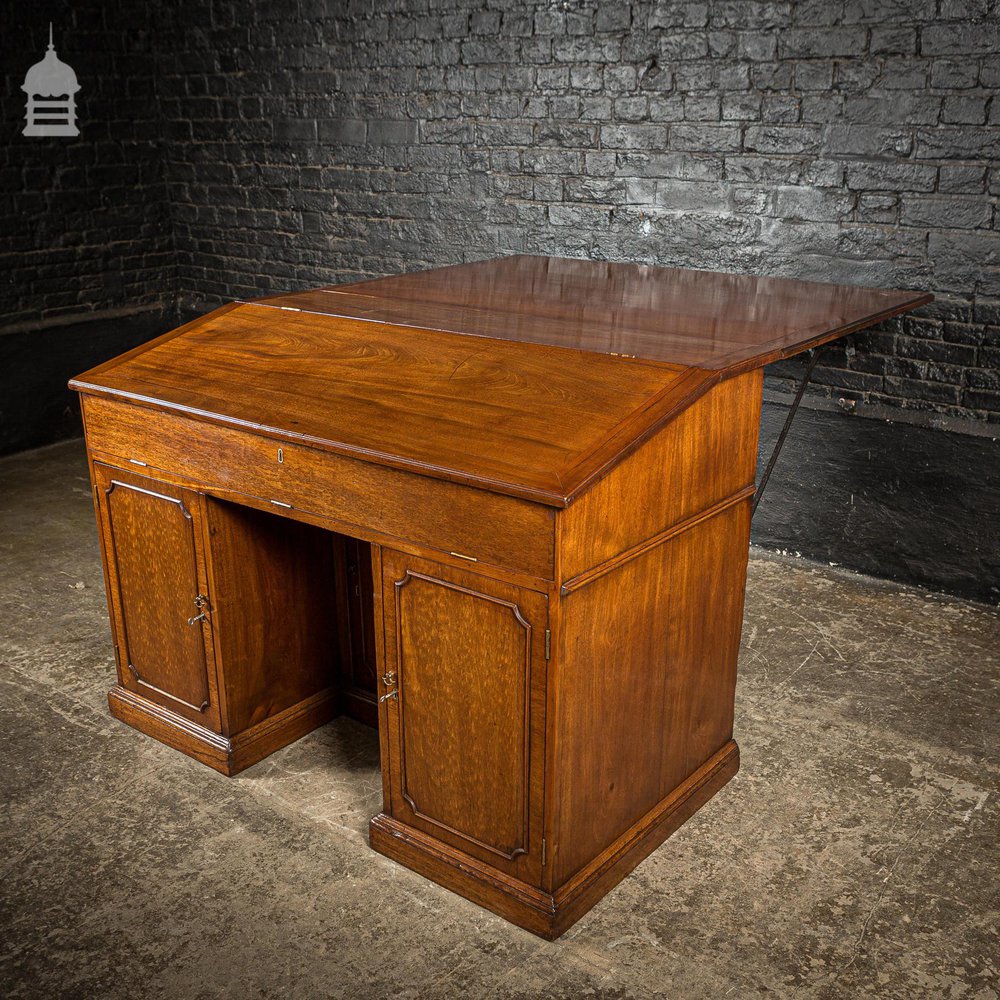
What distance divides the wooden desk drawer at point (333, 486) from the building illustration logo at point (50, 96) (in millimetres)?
3113

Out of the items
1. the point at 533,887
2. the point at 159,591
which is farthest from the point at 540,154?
the point at 533,887

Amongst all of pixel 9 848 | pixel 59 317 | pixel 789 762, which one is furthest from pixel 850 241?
pixel 59 317

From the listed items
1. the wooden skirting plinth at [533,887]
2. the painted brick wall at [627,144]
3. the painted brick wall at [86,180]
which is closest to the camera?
the wooden skirting plinth at [533,887]

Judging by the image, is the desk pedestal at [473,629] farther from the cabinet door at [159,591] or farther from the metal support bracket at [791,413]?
the metal support bracket at [791,413]

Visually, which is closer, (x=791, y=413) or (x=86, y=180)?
(x=791, y=413)

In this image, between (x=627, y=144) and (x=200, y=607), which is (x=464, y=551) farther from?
(x=627, y=144)

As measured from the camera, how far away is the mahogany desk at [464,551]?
2.12 m

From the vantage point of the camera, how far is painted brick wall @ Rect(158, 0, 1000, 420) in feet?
12.0

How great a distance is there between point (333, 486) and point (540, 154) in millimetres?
2654

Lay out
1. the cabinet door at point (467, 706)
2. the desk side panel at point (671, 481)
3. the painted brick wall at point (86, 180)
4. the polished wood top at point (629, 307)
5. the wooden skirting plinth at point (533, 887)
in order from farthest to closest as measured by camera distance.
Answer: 1. the painted brick wall at point (86, 180)
2. the polished wood top at point (629, 307)
3. the wooden skirting plinth at point (533, 887)
4. the cabinet door at point (467, 706)
5. the desk side panel at point (671, 481)

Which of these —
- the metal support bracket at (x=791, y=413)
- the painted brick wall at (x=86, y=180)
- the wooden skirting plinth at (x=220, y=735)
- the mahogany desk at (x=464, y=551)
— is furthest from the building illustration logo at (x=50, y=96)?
the metal support bracket at (x=791, y=413)

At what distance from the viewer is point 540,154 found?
14.8ft

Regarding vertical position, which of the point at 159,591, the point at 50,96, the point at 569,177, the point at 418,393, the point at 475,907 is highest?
the point at 50,96

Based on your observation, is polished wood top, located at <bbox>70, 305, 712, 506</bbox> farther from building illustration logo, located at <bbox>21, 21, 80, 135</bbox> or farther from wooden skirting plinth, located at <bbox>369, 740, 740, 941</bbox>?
building illustration logo, located at <bbox>21, 21, 80, 135</bbox>
